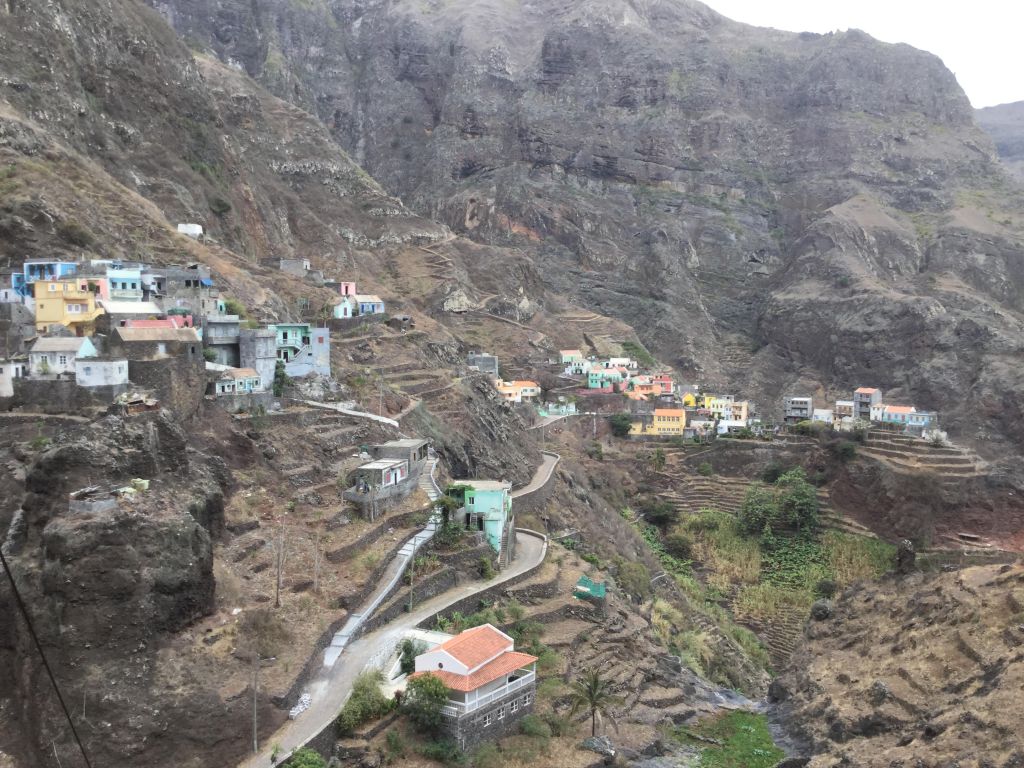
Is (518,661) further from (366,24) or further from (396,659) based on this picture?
(366,24)

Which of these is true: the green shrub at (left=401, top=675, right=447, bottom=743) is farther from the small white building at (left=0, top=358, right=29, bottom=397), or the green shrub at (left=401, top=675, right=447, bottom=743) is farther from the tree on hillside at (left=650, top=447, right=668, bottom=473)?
the tree on hillside at (left=650, top=447, right=668, bottom=473)

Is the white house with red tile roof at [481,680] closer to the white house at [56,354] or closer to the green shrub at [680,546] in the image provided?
the white house at [56,354]

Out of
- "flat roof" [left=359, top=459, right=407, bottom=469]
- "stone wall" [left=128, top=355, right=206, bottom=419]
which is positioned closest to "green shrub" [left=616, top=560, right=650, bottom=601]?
"flat roof" [left=359, top=459, right=407, bottom=469]

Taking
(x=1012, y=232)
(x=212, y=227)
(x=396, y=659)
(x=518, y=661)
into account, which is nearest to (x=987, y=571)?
(x=518, y=661)

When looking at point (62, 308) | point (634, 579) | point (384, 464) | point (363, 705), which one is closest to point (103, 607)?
point (363, 705)

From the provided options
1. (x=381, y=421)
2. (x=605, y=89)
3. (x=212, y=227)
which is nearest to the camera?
(x=381, y=421)

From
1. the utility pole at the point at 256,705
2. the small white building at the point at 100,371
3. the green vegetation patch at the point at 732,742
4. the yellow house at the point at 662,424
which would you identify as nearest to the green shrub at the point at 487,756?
the utility pole at the point at 256,705

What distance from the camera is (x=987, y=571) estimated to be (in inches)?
1435

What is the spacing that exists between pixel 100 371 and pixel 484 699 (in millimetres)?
18420

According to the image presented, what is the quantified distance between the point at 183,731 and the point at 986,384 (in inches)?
3663

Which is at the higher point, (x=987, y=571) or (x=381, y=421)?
(x=381, y=421)

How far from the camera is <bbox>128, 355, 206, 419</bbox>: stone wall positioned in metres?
32.7

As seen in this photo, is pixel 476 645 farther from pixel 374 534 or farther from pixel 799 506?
→ pixel 799 506

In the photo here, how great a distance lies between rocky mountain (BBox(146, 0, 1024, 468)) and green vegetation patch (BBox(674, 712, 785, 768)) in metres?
77.8
